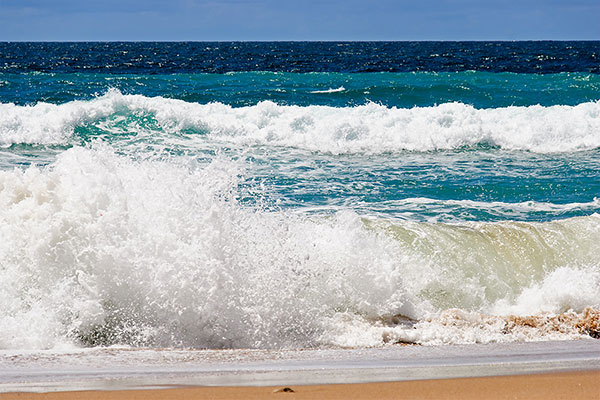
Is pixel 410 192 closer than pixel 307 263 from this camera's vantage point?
No

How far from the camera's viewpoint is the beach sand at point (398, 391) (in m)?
3.18

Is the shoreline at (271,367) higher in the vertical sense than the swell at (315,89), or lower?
lower

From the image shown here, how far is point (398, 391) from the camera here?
3312 millimetres

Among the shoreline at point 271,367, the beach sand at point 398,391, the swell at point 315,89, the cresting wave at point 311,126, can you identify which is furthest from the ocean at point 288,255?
the swell at point 315,89

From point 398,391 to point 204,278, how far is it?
1835 mm

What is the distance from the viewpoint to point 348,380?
11.4 ft

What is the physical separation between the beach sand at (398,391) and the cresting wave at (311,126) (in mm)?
10498

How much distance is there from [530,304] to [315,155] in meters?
7.86

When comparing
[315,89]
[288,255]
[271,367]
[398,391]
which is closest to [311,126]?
[315,89]

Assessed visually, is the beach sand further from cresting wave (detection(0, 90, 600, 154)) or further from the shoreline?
cresting wave (detection(0, 90, 600, 154))

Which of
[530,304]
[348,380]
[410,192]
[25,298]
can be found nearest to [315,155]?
[410,192]

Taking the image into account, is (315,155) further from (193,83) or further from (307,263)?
(193,83)

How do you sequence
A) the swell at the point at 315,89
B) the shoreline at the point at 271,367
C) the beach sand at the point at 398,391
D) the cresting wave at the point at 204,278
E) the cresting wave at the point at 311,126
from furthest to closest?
the swell at the point at 315,89 < the cresting wave at the point at 311,126 < the cresting wave at the point at 204,278 < the shoreline at the point at 271,367 < the beach sand at the point at 398,391

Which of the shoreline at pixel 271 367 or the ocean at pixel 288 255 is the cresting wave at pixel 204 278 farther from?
the shoreline at pixel 271 367
